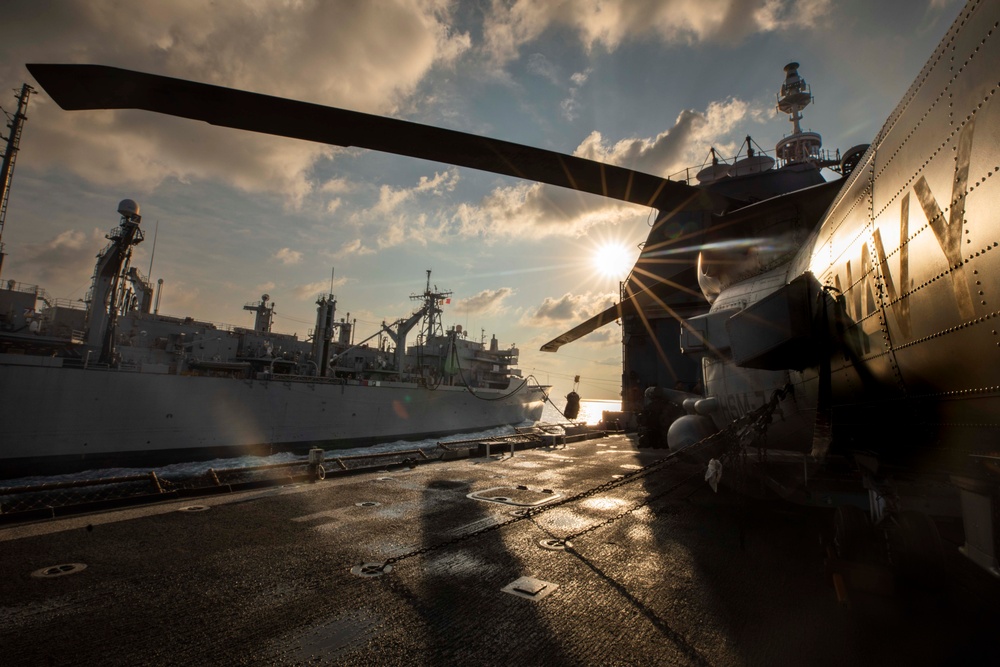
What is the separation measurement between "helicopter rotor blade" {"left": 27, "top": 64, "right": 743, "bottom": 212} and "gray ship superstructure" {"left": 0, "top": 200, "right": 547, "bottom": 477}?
82.5 feet

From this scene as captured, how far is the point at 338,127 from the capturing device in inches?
175

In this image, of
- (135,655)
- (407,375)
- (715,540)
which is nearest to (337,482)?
(135,655)

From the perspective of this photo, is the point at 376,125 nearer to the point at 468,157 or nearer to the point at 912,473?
the point at 468,157

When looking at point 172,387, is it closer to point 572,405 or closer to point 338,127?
point 572,405

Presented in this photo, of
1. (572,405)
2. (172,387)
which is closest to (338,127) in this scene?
(572,405)

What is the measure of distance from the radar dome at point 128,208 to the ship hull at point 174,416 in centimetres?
1125

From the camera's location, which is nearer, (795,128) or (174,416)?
(174,416)

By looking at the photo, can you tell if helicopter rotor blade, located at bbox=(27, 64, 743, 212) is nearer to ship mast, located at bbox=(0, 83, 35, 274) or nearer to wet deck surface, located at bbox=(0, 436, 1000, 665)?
wet deck surface, located at bbox=(0, 436, 1000, 665)

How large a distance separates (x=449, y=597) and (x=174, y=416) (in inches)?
1100

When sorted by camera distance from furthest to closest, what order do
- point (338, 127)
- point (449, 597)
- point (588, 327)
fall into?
point (588, 327) → point (338, 127) → point (449, 597)

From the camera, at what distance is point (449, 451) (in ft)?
44.7

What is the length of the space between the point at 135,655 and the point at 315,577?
5.09ft

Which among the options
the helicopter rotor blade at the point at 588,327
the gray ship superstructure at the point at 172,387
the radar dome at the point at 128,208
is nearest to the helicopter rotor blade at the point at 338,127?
the helicopter rotor blade at the point at 588,327

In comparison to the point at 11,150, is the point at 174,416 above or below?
below
